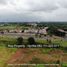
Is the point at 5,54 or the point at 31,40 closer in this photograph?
the point at 5,54

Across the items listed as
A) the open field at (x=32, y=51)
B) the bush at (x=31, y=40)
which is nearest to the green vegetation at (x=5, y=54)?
the open field at (x=32, y=51)

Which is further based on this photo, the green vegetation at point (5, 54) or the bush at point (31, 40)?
the bush at point (31, 40)

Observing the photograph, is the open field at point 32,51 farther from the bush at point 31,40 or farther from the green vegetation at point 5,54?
the bush at point 31,40

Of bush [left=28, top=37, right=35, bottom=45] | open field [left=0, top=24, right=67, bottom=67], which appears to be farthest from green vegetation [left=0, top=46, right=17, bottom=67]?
bush [left=28, top=37, right=35, bottom=45]

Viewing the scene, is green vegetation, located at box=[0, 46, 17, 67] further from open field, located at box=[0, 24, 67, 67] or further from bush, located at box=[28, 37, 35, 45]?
bush, located at box=[28, 37, 35, 45]

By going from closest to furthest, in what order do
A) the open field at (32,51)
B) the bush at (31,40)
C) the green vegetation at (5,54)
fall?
the green vegetation at (5,54) < the open field at (32,51) < the bush at (31,40)

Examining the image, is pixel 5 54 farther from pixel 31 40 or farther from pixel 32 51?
pixel 31 40

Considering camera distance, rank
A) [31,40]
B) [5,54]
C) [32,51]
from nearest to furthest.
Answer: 1. [5,54]
2. [32,51]
3. [31,40]

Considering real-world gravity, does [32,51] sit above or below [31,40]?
below

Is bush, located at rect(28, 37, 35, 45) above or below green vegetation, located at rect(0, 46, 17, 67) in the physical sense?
above

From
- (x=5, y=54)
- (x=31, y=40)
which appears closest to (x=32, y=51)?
(x=31, y=40)

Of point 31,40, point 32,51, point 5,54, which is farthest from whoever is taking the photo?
point 31,40
